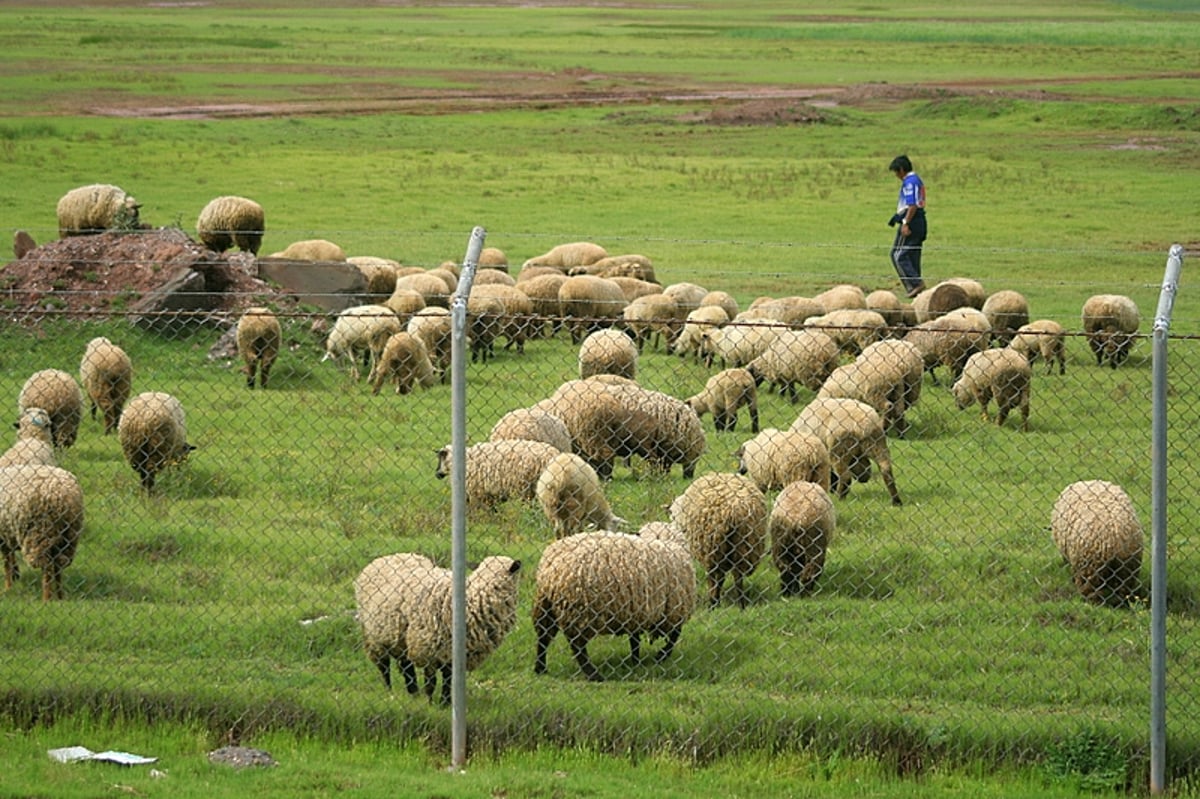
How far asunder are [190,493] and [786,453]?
5.07 meters

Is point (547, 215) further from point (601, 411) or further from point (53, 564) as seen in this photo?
point (53, 564)

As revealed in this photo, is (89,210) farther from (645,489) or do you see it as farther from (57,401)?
(645,489)

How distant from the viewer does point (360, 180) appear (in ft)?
123

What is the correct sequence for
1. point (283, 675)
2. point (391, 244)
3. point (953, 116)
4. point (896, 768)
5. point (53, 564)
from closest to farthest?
point (896, 768), point (283, 675), point (53, 564), point (391, 244), point (953, 116)

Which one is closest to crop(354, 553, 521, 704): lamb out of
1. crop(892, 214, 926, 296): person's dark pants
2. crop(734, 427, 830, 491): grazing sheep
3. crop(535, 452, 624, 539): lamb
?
crop(535, 452, 624, 539): lamb

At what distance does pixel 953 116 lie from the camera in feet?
171

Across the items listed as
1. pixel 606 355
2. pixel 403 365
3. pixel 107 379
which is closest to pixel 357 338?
pixel 403 365

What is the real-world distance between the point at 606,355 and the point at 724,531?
7.08m

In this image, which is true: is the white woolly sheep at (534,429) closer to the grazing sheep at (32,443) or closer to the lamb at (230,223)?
the grazing sheep at (32,443)

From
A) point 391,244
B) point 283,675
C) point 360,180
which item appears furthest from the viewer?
point 360,180

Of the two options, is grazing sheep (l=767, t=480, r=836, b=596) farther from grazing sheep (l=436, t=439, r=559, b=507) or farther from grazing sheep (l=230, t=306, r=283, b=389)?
grazing sheep (l=230, t=306, r=283, b=389)

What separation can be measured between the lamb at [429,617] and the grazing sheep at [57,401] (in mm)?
6427

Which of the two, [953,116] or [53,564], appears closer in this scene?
[53,564]

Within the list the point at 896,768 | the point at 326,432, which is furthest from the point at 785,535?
the point at 326,432
